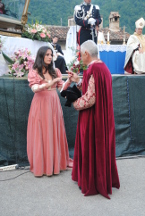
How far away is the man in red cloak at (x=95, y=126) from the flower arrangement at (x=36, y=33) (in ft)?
6.71

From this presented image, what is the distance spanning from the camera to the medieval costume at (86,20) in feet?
22.9

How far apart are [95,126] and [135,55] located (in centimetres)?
415

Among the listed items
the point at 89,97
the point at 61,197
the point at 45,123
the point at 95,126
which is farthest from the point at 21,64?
the point at 61,197

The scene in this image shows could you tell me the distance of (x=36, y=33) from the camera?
5594mm

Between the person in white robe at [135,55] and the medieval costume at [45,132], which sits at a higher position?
the person in white robe at [135,55]

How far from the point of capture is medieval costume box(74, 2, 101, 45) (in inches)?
275

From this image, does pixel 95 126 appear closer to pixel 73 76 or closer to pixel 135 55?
pixel 73 76

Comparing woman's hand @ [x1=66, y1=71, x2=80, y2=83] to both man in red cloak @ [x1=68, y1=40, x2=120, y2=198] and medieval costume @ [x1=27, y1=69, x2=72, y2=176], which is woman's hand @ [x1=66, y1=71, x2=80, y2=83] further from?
medieval costume @ [x1=27, y1=69, x2=72, y2=176]

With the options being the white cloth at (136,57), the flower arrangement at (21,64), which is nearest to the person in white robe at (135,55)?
the white cloth at (136,57)

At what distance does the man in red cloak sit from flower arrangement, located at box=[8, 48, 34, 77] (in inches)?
49.5

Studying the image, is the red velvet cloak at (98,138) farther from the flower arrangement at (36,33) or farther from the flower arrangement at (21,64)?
the flower arrangement at (36,33)

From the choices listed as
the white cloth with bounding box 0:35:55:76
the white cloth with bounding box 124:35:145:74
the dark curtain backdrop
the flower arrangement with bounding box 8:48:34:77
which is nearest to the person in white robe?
the white cloth with bounding box 124:35:145:74

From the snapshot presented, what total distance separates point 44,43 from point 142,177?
3125mm

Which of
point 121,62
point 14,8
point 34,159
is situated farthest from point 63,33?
point 34,159
